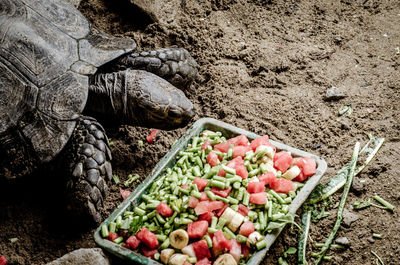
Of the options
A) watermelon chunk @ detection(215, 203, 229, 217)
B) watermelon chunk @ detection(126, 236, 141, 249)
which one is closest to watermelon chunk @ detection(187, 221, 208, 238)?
watermelon chunk @ detection(215, 203, 229, 217)

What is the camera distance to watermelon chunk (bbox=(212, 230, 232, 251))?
8.27 ft

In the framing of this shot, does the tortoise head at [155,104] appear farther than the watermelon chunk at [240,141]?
Yes

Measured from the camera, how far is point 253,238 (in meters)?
2.55

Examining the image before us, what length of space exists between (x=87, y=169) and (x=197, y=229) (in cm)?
103

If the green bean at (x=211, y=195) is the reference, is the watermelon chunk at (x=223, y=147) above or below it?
above

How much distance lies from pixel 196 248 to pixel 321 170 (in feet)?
3.50

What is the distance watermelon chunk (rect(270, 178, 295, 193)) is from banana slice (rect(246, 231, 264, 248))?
410mm

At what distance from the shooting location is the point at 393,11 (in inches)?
182

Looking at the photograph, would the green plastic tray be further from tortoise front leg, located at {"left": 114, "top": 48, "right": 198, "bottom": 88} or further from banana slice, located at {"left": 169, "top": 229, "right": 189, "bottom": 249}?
tortoise front leg, located at {"left": 114, "top": 48, "right": 198, "bottom": 88}

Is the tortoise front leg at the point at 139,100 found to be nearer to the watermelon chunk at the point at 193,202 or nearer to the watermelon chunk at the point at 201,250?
the watermelon chunk at the point at 193,202

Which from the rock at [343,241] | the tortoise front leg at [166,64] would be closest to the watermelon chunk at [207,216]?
the rock at [343,241]

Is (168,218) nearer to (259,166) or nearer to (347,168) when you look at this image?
(259,166)

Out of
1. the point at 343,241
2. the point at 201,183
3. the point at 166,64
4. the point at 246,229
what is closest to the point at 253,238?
the point at 246,229

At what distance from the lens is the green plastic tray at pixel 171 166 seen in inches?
102
